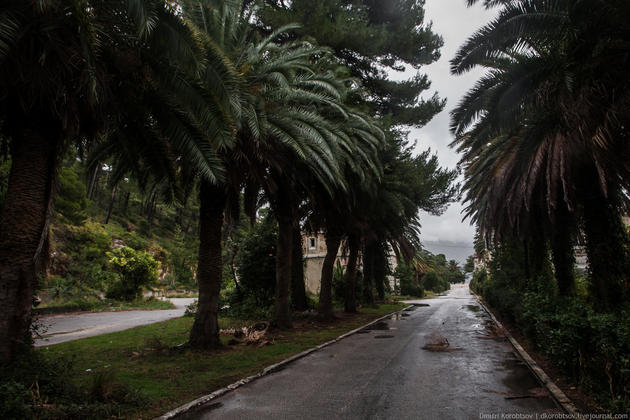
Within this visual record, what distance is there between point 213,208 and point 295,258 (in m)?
9.93

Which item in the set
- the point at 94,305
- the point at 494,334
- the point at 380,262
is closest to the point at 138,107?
the point at 494,334

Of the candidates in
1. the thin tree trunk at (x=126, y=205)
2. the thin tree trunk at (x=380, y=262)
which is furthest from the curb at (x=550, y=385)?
the thin tree trunk at (x=126, y=205)

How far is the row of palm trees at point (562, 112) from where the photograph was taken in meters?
7.27

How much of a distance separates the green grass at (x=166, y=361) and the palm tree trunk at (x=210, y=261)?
0.71 meters

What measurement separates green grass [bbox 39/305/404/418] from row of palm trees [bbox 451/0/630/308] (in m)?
7.59

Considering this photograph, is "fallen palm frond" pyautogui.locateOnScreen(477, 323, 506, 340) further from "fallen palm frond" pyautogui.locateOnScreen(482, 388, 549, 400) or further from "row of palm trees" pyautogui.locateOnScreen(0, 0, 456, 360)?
"row of palm trees" pyautogui.locateOnScreen(0, 0, 456, 360)

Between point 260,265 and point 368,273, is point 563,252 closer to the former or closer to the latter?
point 260,265

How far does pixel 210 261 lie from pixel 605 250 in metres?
10.4

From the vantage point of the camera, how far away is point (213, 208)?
10.7 meters

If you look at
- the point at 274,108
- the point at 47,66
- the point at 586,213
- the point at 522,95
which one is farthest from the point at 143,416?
the point at 586,213

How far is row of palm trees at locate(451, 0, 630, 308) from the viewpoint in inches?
286

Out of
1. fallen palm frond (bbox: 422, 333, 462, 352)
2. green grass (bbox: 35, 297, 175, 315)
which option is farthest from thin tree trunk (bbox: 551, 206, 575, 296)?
green grass (bbox: 35, 297, 175, 315)

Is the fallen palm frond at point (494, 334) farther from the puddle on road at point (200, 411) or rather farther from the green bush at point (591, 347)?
the puddle on road at point (200, 411)

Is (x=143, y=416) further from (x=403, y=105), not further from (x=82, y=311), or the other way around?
(x=82, y=311)
